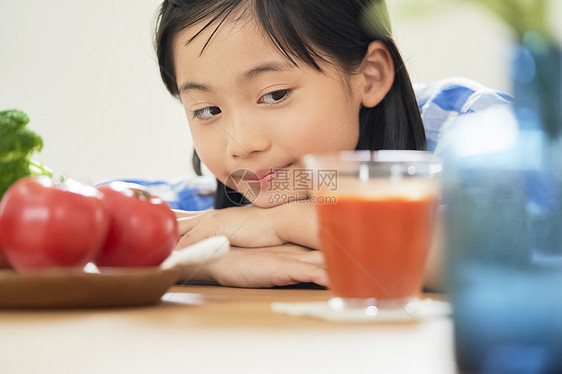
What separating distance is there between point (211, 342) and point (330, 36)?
1.05 meters

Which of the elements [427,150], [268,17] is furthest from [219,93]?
[427,150]

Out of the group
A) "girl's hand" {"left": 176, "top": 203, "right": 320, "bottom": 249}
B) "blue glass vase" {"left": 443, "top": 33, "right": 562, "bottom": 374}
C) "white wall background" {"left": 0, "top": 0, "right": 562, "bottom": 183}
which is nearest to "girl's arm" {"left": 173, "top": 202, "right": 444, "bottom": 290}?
"girl's hand" {"left": 176, "top": 203, "right": 320, "bottom": 249}

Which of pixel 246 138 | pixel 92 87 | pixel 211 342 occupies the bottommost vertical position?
pixel 211 342

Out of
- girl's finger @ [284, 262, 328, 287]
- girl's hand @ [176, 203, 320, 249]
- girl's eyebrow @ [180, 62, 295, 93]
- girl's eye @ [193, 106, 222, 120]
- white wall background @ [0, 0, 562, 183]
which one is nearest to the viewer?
girl's finger @ [284, 262, 328, 287]

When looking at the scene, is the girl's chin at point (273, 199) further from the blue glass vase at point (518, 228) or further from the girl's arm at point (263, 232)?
the blue glass vase at point (518, 228)

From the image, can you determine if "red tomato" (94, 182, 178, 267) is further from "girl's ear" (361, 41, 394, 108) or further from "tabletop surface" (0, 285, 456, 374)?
"girl's ear" (361, 41, 394, 108)

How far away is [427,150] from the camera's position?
1818 mm

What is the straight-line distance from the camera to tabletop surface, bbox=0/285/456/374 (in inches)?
18.1

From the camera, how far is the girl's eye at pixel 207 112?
57.4 inches

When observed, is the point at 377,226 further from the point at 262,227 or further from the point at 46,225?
the point at 262,227

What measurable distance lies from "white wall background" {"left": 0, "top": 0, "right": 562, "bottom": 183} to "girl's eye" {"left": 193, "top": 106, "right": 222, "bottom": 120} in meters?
2.43

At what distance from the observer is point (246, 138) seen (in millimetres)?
1364

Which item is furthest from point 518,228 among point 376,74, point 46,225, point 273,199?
point 376,74

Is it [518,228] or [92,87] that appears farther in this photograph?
[92,87]
